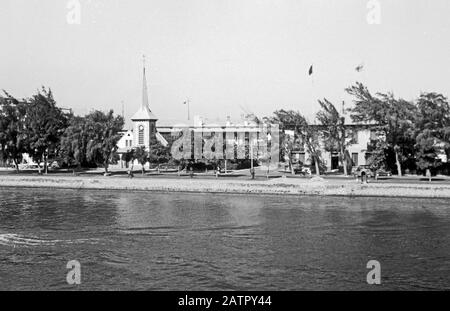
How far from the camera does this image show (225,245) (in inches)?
937

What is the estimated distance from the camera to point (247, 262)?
814 inches

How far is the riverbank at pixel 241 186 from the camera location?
44344 mm

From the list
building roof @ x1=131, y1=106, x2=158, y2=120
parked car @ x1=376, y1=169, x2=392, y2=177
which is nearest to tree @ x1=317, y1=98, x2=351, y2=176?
parked car @ x1=376, y1=169, x2=392, y2=177

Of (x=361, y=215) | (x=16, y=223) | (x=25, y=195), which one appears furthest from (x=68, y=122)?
(x=361, y=215)

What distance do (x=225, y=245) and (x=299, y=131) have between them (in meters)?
39.2

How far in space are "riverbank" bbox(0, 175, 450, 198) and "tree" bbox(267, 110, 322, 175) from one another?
11124mm

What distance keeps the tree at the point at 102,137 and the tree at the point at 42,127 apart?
6.19m

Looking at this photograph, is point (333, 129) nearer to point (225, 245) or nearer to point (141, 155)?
point (141, 155)

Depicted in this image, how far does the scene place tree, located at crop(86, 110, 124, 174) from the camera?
206 feet

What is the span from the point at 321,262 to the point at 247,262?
9.51ft

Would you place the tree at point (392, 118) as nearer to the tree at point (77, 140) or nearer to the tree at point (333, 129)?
the tree at point (333, 129)

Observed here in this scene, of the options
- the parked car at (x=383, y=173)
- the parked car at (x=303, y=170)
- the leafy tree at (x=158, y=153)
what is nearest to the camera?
the parked car at (x=383, y=173)

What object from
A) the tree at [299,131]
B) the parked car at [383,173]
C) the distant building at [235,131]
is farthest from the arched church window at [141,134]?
the parked car at [383,173]
